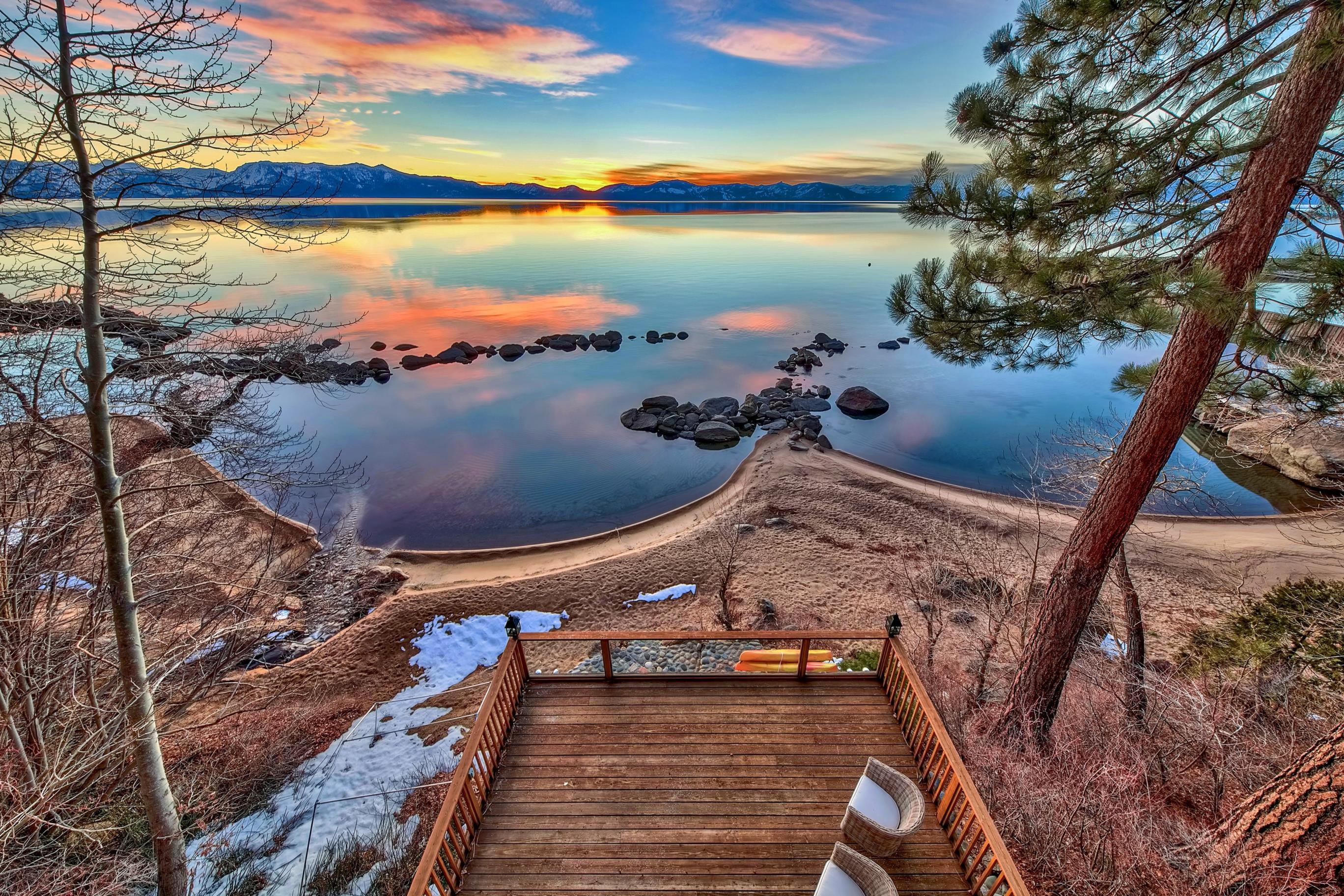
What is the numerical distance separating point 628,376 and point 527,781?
30406mm

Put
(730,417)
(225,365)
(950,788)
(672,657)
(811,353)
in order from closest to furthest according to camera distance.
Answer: (950,788)
(225,365)
(672,657)
(730,417)
(811,353)

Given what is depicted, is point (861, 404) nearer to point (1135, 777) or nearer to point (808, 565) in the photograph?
point (808, 565)

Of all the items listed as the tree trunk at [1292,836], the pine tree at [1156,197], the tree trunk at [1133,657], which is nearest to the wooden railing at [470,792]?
the tree trunk at [1292,836]

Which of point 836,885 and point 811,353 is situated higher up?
point 836,885

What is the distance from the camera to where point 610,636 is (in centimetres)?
543

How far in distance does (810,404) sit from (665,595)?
17.1 metres

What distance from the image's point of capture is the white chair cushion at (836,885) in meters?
3.72

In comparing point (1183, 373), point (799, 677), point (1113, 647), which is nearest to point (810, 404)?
point (1113, 647)

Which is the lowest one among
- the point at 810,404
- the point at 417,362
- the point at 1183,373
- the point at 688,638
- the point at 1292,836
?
the point at 810,404

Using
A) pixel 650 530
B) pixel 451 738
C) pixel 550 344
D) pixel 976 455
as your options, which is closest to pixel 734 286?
pixel 550 344

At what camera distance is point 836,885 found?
3760mm

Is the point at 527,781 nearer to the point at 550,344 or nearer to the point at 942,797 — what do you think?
the point at 942,797

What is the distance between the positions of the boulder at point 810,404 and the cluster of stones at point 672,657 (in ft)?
56.8

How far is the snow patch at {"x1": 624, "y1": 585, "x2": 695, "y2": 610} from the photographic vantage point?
12555 mm
